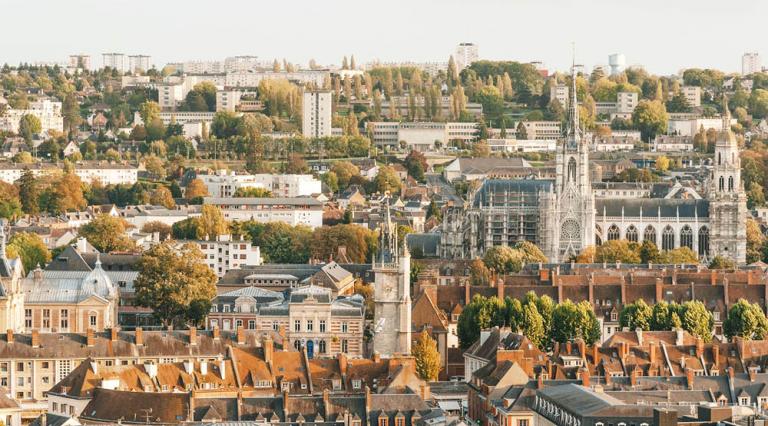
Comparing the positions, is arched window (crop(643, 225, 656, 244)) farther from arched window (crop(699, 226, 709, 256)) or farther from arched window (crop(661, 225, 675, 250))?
arched window (crop(699, 226, 709, 256))

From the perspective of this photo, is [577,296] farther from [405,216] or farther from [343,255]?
[405,216]

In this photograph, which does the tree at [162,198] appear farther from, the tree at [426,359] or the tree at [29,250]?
the tree at [426,359]

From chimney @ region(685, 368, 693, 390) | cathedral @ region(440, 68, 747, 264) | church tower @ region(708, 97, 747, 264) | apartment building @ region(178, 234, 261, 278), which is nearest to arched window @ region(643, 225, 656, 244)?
cathedral @ region(440, 68, 747, 264)

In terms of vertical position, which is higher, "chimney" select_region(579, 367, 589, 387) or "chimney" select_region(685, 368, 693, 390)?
"chimney" select_region(579, 367, 589, 387)

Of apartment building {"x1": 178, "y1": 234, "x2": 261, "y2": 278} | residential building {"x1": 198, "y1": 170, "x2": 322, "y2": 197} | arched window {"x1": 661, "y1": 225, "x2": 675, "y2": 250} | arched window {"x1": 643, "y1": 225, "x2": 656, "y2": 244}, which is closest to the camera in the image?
apartment building {"x1": 178, "y1": 234, "x2": 261, "y2": 278}

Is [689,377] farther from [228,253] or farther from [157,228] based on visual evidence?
[157,228]

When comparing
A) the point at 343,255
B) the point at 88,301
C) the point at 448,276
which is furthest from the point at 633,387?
the point at 343,255
